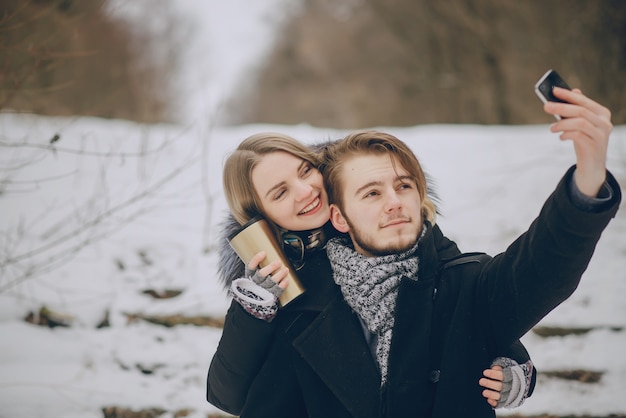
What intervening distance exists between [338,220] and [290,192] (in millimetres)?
241

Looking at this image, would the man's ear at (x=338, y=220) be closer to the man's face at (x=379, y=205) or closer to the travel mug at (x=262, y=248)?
the man's face at (x=379, y=205)

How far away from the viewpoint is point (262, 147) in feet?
7.50

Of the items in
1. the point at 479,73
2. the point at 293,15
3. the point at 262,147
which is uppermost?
the point at 293,15

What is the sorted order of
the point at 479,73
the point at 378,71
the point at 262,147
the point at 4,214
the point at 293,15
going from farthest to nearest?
the point at 293,15 → the point at 378,71 → the point at 479,73 → the point at 4,214 → the point at 262,147

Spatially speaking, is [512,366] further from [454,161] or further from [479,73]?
[479,73]

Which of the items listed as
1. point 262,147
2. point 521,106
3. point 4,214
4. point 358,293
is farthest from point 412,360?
point 521,106

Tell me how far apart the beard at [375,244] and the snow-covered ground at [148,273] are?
0.93m

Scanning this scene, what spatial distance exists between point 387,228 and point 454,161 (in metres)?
4.65

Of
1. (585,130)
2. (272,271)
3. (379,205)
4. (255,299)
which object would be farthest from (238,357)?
(585,130)

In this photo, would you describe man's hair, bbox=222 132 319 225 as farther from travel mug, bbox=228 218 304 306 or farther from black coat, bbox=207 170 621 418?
black coat, bbox=207 170 621 418

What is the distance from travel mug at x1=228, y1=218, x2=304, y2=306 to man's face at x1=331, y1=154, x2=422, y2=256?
11.6 inches

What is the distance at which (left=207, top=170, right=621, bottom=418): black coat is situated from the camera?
1.59 meters

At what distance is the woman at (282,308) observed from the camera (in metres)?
1.86

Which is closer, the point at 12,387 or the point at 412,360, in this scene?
the point at 412,360
